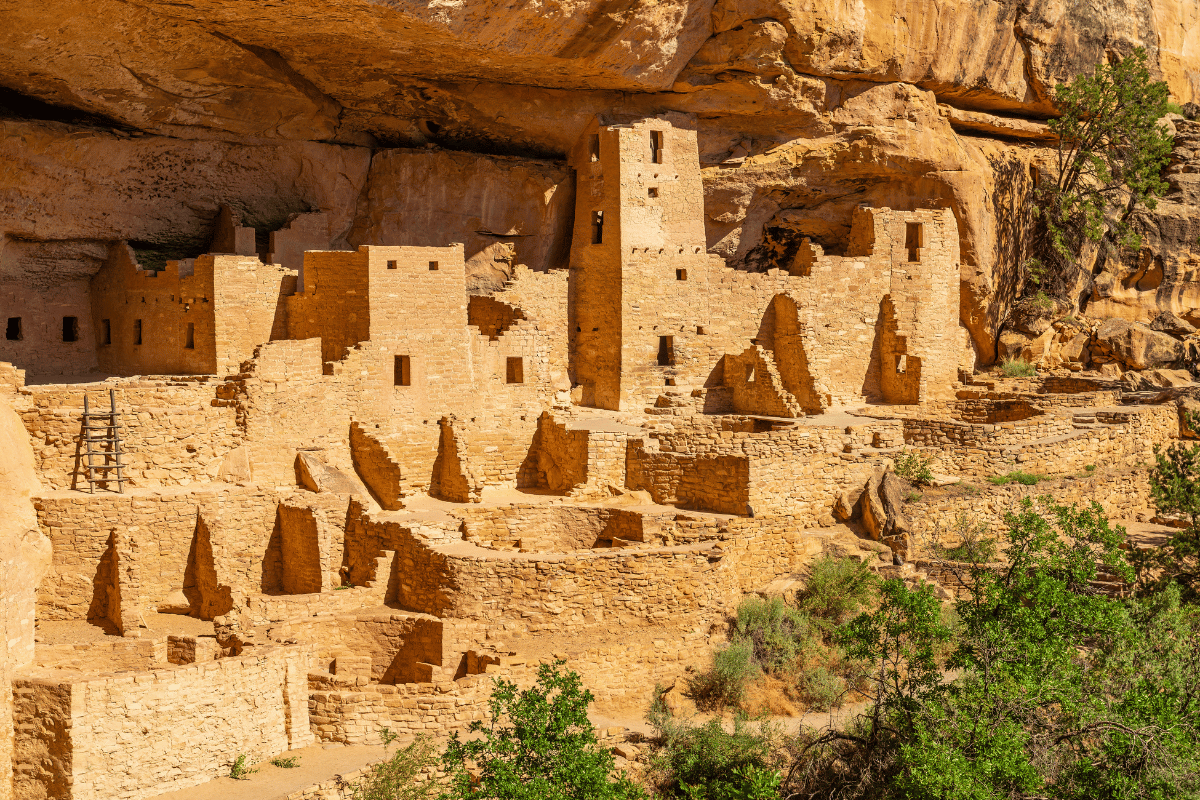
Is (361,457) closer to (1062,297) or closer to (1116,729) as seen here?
(1116,729)

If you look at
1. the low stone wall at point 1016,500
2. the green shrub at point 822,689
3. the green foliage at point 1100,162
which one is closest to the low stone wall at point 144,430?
the green shrub at point 822,689

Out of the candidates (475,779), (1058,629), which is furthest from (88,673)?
(1058,629)

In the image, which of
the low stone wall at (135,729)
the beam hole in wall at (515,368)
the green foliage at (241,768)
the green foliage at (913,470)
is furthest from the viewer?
the beam hole in wall at (515,368)

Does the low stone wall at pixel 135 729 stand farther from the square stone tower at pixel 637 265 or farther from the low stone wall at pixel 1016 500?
the square stone tower at pixel 637 265

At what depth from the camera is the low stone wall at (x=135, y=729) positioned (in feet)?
54.5

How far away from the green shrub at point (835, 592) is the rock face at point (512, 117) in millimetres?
10555

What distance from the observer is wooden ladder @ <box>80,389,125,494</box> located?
20.7 metres

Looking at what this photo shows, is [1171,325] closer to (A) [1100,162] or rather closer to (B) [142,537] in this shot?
(A) [1100,162]

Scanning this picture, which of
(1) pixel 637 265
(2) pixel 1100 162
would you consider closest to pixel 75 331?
(1) pixel 637 265

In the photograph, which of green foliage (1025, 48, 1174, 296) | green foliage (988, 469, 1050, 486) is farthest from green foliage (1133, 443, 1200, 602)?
green foliage (1025, 48, 1174, 296)

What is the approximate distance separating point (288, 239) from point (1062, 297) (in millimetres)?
18218

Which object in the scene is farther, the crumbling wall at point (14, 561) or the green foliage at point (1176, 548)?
the green foliage at point (1176, 548)

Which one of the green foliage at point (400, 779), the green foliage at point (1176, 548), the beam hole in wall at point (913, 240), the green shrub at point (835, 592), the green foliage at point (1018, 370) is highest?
the beam hole in wall at point (913, 240)

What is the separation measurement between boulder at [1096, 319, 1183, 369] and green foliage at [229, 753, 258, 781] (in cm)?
2365
